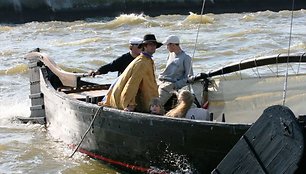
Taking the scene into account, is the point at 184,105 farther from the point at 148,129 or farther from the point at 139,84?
the point at 139,84

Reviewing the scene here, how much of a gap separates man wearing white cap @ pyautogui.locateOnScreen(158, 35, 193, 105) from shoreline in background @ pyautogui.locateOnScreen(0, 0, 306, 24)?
99.2 feet

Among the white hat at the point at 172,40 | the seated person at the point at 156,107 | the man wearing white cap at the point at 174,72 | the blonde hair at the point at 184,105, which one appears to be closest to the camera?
the blonde hair at the point at 184,105

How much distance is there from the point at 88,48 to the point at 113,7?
17280 millimetres

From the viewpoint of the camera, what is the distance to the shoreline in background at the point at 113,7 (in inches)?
1640

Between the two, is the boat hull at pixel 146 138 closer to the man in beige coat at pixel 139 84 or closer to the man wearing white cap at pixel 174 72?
the man in beige coat at pixel 139 84

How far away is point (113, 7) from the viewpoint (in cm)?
4441

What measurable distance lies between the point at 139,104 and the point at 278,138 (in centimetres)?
298

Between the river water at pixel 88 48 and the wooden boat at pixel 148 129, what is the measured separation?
0.43 meters

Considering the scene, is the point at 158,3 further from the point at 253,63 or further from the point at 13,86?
the point at 253,63

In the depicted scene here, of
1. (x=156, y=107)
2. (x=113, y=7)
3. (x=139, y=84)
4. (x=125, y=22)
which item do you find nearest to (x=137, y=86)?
(x=139, y=84)

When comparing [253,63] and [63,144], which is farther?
[63,144]

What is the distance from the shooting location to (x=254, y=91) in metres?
10.8

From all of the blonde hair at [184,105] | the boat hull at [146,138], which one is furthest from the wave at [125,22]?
the blonde hair at [184,105]

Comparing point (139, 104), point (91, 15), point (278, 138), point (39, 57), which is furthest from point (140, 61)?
point (91, 15)
